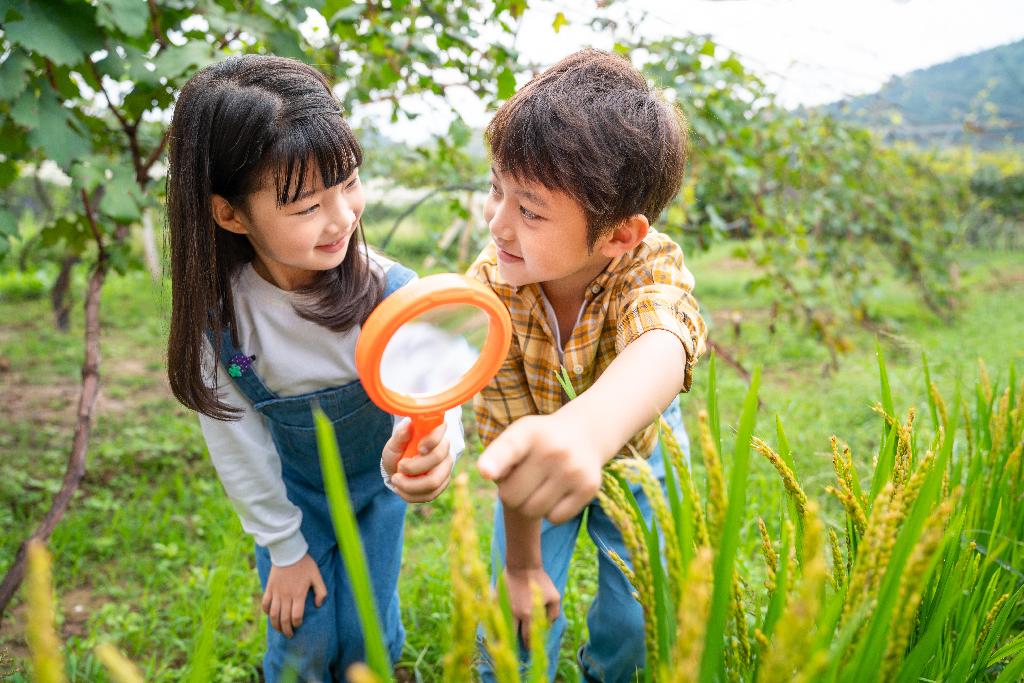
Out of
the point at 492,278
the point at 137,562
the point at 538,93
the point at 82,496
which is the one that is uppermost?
the point at 538,93

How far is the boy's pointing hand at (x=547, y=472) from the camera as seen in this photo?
2.17ft

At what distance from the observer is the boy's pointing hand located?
2.17ft

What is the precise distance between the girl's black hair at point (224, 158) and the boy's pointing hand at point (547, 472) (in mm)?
880

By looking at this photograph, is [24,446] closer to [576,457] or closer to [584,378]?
[584,378]

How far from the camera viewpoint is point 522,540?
4.66ft

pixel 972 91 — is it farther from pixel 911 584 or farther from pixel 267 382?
pixel 911 584

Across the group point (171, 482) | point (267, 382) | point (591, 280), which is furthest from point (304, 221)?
point (171, 482)

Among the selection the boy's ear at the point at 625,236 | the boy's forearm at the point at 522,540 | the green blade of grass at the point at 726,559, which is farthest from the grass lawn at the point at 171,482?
the boy's ear at the point at 625,236

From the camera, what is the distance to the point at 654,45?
3361 mm

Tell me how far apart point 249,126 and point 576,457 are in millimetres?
993

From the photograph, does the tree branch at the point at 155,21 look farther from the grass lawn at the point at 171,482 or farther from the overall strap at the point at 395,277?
the overall strap at the point at 395,277

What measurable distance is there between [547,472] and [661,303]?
590 mm

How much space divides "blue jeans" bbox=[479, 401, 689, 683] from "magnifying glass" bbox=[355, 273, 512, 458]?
74 cm

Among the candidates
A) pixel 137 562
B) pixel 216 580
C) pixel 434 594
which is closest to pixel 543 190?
pixel 216 580
